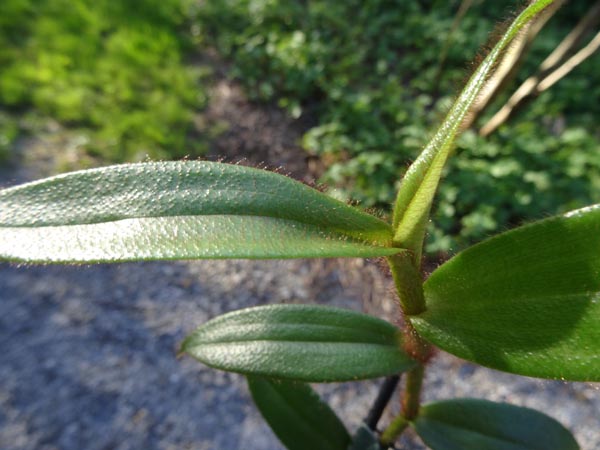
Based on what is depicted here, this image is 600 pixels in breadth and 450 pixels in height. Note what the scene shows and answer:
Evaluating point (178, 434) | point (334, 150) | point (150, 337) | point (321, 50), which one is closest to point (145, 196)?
point (178, 434)

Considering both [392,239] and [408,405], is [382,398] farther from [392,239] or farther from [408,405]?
[392,239]

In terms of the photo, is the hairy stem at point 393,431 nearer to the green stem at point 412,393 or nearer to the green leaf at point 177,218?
the green stem at point 412,393

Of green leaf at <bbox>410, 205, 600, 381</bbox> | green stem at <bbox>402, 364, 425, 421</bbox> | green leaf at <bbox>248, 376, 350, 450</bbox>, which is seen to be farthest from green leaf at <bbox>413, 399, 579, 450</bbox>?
green leaf at <bbox>410, 205, 600, 381</bbox>

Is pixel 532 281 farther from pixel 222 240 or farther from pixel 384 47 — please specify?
pixel 384 47

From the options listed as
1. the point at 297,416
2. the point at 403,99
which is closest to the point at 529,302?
the point at 297,416

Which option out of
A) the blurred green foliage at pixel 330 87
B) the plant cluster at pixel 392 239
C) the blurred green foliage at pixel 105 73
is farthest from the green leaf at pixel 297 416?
the blurred green foliage at pixel 105 73

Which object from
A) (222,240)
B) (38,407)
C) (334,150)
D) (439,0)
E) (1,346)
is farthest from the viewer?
(439,0)
